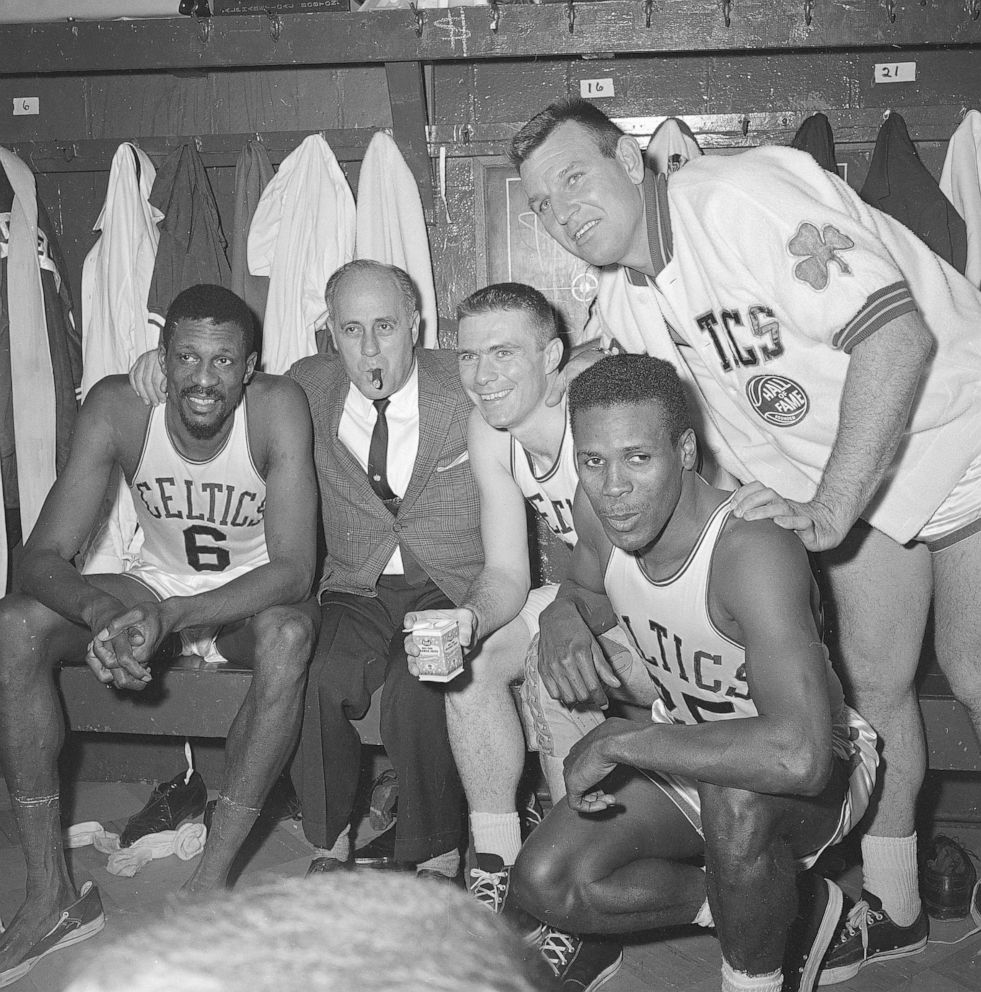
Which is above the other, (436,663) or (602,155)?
(602,155)

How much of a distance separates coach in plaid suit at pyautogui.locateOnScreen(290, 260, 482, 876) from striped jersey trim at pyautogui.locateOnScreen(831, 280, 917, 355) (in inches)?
51.7

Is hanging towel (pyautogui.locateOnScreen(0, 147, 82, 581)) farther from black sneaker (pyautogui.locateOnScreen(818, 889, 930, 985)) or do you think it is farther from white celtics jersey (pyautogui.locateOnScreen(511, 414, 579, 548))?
black sneaker (pyautogui.locateOnScreen(818, 889, 930, 985))

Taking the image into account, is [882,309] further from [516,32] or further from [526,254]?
[526,254]

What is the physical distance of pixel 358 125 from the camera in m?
3.70

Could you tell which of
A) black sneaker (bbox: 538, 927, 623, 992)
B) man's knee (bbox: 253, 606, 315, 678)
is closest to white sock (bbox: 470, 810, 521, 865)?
black sneaker (bbox: 538, 927, 623, 992)

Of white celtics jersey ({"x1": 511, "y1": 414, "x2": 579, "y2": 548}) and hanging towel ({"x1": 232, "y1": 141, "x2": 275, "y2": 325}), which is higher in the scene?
hanging towel ({"x1": 232, "y1": 141, "x2": 275, "y2": 325})

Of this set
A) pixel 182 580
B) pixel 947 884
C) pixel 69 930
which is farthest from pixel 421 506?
pixel 947 884

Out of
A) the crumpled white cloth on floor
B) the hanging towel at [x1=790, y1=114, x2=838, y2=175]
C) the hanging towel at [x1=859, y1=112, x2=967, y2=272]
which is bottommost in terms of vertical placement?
the crumpled white cloth on floor

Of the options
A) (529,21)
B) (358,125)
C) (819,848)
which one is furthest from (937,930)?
(358,125)

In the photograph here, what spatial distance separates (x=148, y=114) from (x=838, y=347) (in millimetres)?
2820

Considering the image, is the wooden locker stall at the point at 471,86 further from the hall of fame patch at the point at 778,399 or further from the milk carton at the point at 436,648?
the milk carton at the point at 436,648

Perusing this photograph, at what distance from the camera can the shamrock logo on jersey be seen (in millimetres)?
1993

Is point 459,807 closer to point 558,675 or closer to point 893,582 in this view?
point 558,675

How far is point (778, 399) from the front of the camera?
87.5 inches
